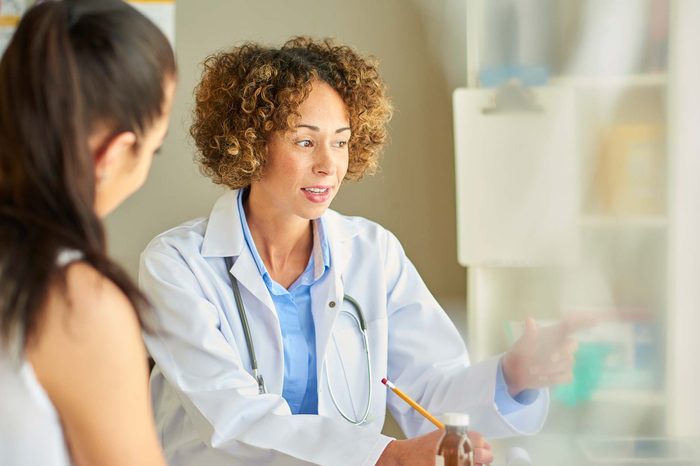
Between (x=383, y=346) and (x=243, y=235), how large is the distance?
1.08ft

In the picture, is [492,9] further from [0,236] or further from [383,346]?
[0,236]

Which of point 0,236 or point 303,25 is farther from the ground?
point 303,25

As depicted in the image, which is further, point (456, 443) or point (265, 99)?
point (265, 99)

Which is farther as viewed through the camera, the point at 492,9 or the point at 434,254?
the point at 434,254

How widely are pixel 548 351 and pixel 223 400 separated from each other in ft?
1.73

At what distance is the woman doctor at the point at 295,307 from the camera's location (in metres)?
1.43

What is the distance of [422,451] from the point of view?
126cm

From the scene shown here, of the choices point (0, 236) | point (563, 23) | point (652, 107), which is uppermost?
point (563, 23)

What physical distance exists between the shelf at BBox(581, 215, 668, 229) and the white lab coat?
0.33m

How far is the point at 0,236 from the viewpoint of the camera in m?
0.79

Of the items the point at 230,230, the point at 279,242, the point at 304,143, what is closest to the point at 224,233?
the point at 230,230

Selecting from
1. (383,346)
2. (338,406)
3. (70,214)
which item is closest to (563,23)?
(383,346)

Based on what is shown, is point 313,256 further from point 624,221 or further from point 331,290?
point 624,221

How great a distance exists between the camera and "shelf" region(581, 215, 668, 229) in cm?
156
